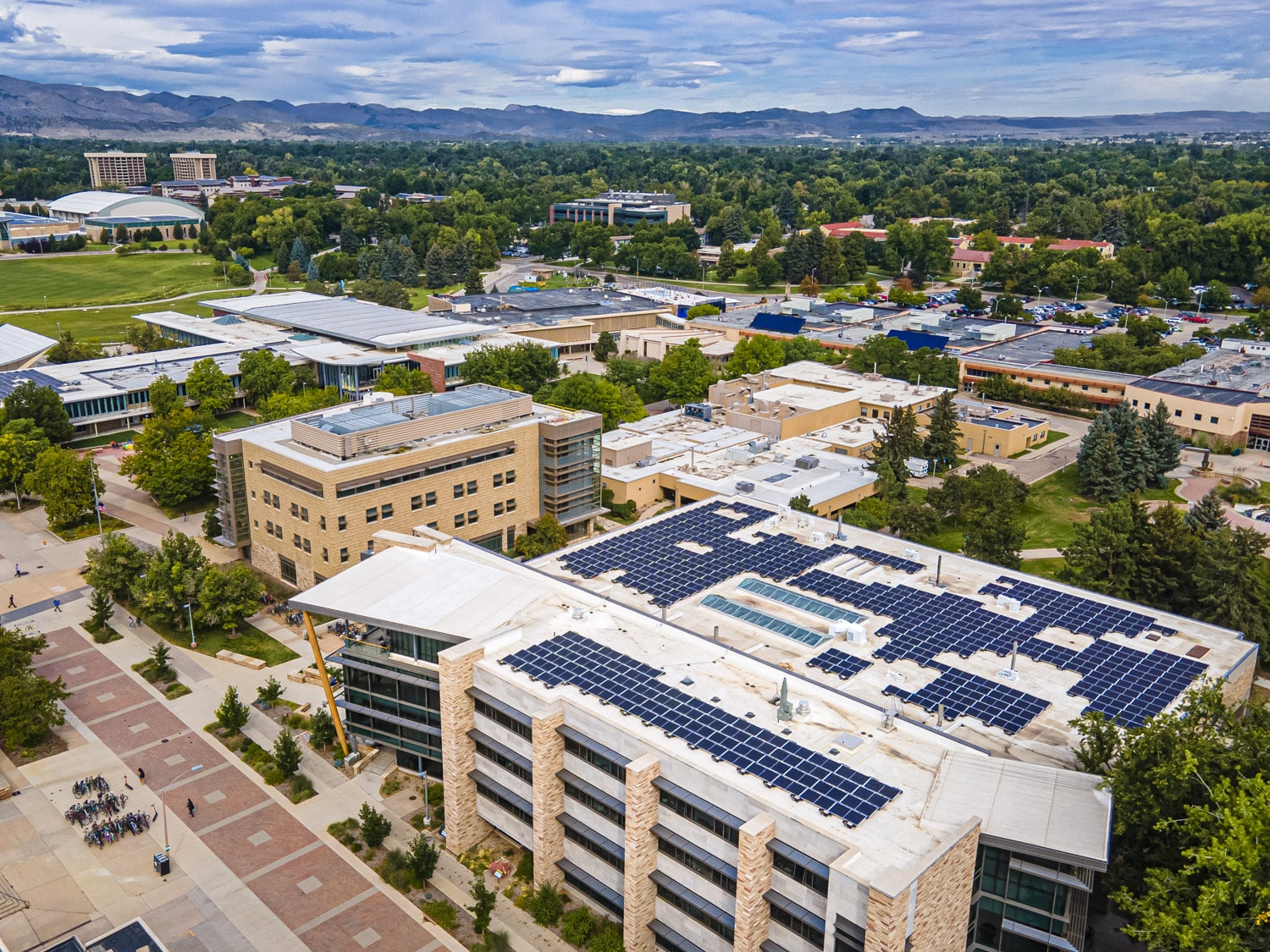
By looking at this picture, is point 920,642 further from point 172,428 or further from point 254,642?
point 172,428

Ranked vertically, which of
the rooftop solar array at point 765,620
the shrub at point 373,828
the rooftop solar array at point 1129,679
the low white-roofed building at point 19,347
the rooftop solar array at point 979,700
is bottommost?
the shrub at point 373,828

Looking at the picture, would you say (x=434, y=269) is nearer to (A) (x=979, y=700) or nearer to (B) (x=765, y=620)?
(B) (x=765, y=620)

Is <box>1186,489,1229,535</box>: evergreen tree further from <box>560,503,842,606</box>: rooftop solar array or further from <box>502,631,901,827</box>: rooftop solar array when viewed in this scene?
<box>502,631,901,827</box>: rooftop solar array

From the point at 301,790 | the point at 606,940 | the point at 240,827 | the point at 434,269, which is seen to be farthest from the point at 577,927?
the point at 434,269

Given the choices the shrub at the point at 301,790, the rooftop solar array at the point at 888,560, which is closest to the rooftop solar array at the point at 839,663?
the rooftop solar array at the point at 888,560

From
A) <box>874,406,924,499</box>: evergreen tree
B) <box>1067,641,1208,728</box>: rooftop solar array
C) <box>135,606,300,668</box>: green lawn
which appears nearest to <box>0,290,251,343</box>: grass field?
<box>135,606,300,668</box>: green lawn

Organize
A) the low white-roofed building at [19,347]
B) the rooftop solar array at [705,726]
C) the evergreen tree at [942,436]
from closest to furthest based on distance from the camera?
the rooftop solar array at [705,726] → the evergreen tree at [942,436] → the low white-roofed building at [19,347]

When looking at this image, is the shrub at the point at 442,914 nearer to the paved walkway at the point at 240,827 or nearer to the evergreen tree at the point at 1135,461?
the paved walkway at the point at 240,827
